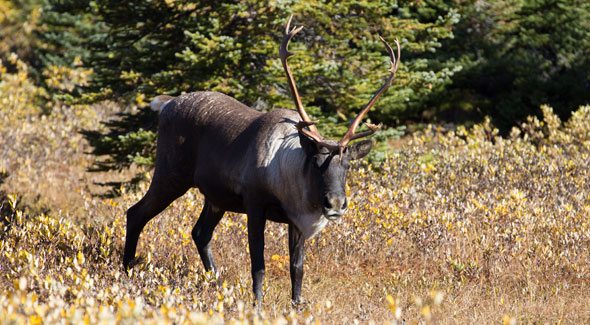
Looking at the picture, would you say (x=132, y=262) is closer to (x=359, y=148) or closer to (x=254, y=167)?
(x=254, y=167)

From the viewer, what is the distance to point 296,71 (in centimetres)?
1055

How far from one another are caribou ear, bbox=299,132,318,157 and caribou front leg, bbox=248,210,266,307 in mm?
708

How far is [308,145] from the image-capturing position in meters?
6.33

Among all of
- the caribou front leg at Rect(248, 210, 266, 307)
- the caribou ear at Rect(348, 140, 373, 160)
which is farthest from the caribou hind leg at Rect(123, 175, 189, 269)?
the caribou ear at Rect(348, 140, 373, 160)

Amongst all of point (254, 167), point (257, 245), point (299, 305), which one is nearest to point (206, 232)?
point (257, 245)

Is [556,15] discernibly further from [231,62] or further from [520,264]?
[520,264]

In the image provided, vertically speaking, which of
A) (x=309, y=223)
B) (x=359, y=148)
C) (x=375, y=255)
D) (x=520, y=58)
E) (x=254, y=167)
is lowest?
(x=520, y=58)

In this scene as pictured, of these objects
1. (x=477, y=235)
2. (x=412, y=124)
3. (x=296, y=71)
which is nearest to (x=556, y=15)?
(x=412, y=124)

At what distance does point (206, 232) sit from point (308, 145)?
1961mm

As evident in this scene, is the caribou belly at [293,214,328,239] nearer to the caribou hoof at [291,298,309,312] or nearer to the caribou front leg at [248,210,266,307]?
the caribou front leg at [248,210,266,307]

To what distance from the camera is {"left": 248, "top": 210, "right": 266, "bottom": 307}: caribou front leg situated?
22.0 ft

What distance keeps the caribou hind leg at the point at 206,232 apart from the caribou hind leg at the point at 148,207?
12.3 inches

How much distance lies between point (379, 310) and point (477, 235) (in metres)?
2.22

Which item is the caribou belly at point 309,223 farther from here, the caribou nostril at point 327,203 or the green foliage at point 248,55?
the green foliage at point 248,55
